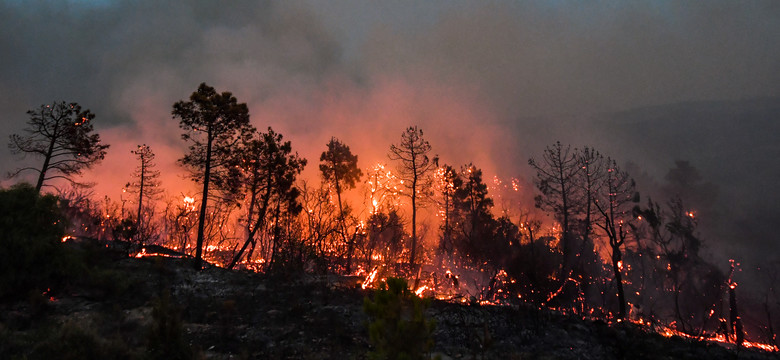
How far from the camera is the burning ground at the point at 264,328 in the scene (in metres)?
9.39

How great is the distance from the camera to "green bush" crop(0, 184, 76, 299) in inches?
530

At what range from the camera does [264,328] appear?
40.9 ft

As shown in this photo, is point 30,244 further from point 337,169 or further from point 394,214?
point 394,214

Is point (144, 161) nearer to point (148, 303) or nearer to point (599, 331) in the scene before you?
point (148, 303)

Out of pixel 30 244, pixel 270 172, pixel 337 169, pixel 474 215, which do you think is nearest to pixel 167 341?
pixel 30 244

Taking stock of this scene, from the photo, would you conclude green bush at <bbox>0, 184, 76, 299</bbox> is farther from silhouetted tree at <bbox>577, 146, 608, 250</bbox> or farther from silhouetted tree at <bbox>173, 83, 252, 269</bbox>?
silhouetted tree at <bbox>577, 146, 608, 250</bbox>

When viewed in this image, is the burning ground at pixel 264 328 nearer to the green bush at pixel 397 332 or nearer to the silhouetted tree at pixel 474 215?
the green bush at pixel 397 332

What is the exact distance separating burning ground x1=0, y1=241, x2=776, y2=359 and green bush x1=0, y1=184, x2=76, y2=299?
72cm

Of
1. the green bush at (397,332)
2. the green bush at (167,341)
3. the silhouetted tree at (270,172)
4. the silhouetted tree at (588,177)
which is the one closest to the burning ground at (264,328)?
the green bush at (167,341)

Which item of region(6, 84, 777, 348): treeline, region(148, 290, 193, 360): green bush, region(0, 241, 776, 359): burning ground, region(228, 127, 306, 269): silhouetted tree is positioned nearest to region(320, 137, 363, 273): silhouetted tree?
region(6, 84, 777, 348): treeline

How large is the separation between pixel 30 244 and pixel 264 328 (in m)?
10.7

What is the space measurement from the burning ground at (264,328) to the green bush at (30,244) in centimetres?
72

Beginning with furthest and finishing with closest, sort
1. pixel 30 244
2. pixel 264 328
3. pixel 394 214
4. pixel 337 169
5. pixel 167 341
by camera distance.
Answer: pixel 394 214 → pixel 337 169 → pixel 30 244 → pixel 264 328 → pixel 167 341

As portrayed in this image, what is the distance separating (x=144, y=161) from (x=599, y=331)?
47.3m
